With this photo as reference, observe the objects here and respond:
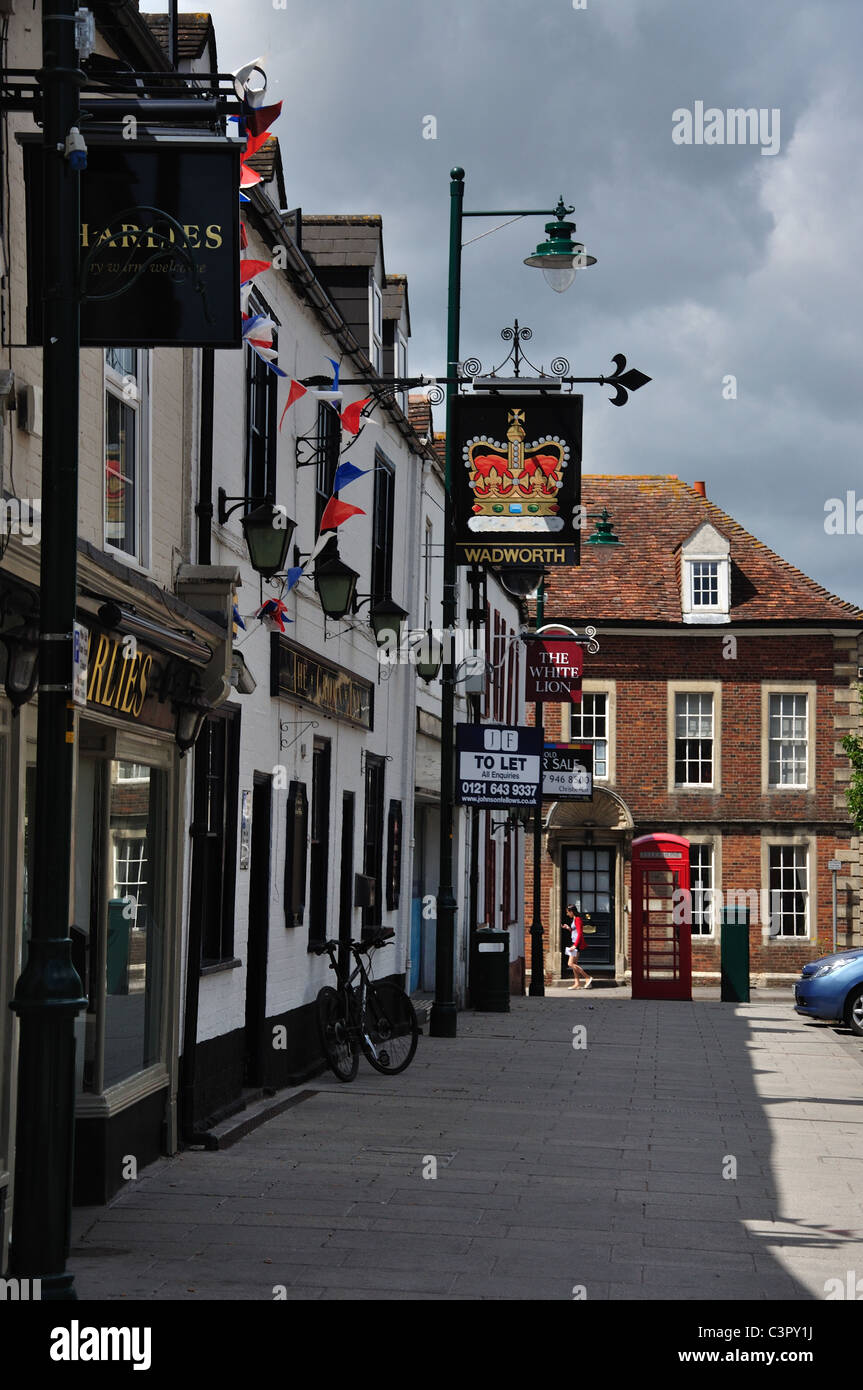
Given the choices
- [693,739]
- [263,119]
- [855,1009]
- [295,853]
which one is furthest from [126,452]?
[693,739]

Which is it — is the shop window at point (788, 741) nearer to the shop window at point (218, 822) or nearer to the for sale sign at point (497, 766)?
the for sale sign at point (497, 766)

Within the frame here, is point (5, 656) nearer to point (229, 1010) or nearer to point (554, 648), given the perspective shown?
point (229, 1010)

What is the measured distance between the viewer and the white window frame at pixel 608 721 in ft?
143

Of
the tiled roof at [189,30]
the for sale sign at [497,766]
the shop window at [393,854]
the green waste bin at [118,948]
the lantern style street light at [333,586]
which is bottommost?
the green waste bin at [118,948]

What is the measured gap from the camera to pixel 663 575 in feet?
149

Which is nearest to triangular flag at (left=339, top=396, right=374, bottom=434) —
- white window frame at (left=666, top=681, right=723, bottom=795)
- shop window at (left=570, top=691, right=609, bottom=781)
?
shop window at (left=570, top=691, right=609, bottom=781)

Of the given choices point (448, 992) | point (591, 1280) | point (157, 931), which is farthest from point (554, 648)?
point (591, 1280)

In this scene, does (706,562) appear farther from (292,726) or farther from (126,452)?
(126,452)

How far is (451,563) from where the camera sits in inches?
772

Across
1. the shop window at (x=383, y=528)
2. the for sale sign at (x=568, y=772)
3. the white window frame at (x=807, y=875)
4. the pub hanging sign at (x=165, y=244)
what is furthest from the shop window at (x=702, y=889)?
the pub hanging sign at (x=165, y=244)

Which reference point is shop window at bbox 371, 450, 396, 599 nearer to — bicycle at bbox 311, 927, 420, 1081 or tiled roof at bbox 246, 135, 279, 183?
tiled roof at bbox 246, 135, 279, 183

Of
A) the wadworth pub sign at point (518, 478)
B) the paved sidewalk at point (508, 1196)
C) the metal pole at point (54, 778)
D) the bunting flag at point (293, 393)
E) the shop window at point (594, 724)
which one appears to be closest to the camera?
the metal pole at point (54, 778)

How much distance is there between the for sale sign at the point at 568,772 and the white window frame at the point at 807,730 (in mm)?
14073

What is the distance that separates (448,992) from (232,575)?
385 inches
